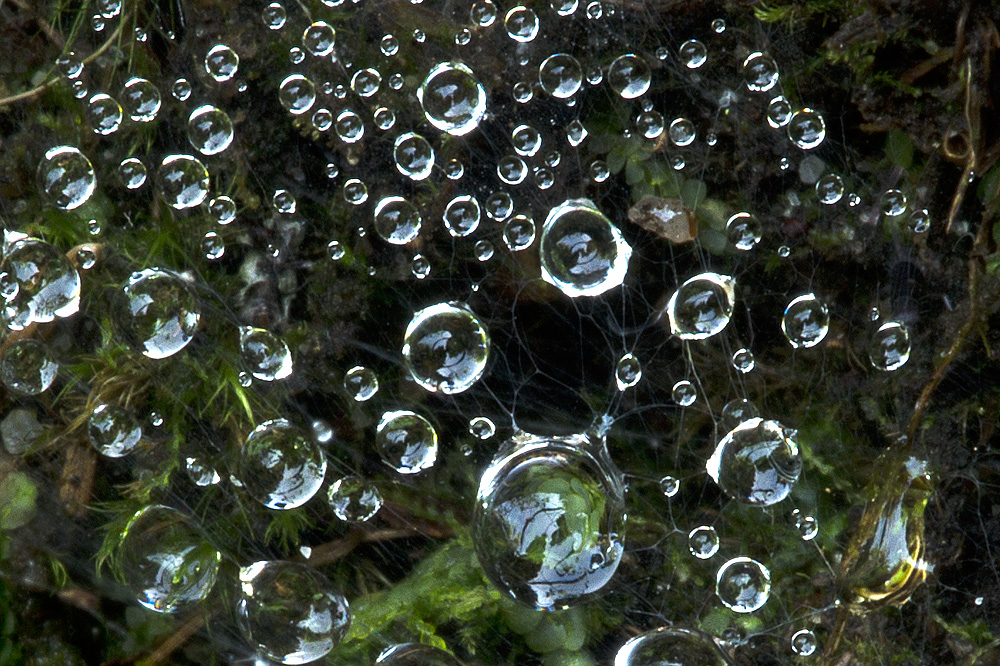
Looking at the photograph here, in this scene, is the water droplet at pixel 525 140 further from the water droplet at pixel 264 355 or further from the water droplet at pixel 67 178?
the water droplet at pixel 67 178

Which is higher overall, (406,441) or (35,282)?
(35,282)

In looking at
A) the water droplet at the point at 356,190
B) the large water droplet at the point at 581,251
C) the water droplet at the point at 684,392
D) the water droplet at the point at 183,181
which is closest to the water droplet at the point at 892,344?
the water droplet at the point at 684,392

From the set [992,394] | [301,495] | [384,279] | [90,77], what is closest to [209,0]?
[90,77]

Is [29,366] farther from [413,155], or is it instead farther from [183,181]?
[413,155]

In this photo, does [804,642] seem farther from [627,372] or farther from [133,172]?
[133,172]

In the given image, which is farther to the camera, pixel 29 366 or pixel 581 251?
pixel 29 366

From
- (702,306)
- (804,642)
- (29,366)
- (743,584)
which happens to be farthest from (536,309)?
(29,366)

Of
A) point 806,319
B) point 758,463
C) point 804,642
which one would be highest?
point 806,319

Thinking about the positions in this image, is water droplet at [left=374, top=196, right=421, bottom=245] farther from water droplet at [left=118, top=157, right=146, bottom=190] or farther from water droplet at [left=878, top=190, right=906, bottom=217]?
water droplet at [left=878, top=190, right=906, bottom=217]
